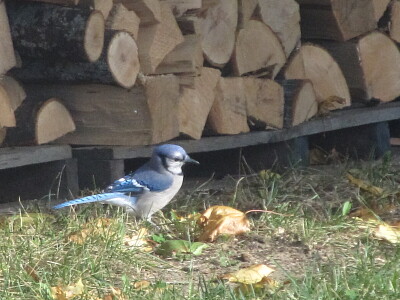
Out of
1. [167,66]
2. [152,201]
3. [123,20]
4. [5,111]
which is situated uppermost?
[123,20]

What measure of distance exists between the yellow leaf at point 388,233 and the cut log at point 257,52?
5.97 ft

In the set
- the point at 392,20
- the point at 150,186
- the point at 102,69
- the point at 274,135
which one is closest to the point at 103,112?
the point at 102,69

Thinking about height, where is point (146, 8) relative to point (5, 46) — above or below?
above

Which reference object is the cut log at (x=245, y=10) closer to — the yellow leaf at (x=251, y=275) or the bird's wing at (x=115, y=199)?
the bird's wing at (x=115, y=199)

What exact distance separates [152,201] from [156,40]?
1.03m

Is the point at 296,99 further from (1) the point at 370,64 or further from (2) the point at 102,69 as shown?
(2) the point at 102,69

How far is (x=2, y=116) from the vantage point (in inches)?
181

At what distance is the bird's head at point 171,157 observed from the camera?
4438 millimetres

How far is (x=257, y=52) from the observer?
18.3 ft

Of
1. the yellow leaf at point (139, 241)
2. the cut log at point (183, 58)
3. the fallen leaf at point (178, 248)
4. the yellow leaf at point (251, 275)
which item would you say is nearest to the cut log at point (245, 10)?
the cut log at point (183, 58)

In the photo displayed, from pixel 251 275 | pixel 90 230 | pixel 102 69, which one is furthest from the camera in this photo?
pixel 102 69

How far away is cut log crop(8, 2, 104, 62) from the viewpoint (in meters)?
A: 4.59

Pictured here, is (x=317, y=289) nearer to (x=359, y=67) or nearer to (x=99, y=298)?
(x=99, y=298)

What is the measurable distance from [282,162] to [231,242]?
2.01 meters
